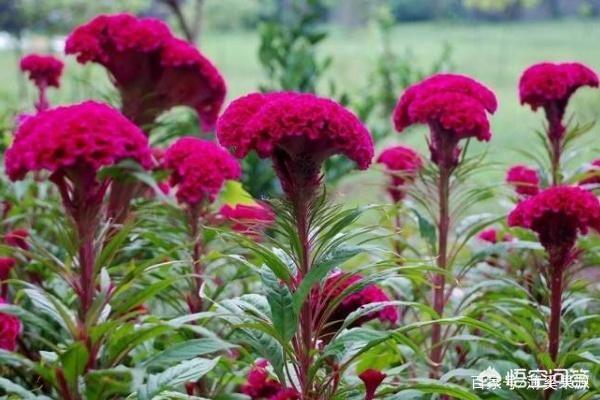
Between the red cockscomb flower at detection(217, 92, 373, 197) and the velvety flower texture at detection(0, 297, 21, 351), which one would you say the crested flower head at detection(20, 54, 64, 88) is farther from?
the red cockscomb flower at detection(217, 92, 373, 197)

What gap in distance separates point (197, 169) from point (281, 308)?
1.57 ft

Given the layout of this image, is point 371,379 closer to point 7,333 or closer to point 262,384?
point 262,384

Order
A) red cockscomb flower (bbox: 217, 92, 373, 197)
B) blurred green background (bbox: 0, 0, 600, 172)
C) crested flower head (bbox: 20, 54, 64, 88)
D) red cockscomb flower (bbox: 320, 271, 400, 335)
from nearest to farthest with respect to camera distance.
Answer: red cockscomb flower (bbox: 217, 92, 373, 197), red cockscomb flower (bbox: 320, 271, 400, 335), crested flower head (bbox: 20, 54, 64, 88), blurred green background (bbox: 0, 0, 600, 172)

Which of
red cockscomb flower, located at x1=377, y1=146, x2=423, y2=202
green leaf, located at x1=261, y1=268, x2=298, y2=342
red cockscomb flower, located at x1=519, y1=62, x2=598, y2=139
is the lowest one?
green leaf, located at x1=261, y1=268, x2=298, y2=342

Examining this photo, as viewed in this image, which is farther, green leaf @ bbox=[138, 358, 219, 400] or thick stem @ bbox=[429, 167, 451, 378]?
thick stem @ bbox=[429, 167, 451, 378]

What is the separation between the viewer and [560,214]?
49.4 inches

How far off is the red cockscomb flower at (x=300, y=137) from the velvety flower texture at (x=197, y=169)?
40 cm

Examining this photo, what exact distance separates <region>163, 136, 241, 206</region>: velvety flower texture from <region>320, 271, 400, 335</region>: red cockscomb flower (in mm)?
316

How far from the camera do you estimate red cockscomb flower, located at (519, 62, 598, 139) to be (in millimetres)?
1617

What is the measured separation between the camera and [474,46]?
20.4ft

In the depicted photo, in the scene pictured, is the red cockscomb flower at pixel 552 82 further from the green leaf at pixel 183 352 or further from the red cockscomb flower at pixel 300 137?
the green leaf at pixel 183 352

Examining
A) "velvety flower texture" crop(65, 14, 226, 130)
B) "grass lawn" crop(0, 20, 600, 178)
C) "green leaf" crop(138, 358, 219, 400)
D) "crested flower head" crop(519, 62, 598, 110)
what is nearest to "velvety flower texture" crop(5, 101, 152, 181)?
"green leaf" crop(138, 358, 219, 400)

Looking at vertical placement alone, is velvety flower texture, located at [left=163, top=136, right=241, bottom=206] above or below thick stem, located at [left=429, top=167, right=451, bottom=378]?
above

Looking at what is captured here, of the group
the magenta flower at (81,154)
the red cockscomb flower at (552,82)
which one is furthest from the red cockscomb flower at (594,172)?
the magenta flower at (81,154)
